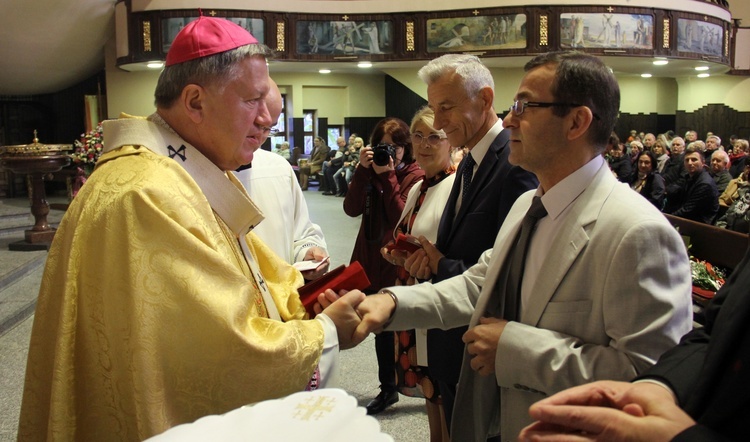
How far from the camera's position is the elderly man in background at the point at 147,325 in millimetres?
1399

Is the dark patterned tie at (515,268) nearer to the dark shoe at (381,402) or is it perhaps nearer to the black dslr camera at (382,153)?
the dark shoe at (381,402)

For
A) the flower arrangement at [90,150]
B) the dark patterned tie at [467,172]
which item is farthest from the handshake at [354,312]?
the flower arrangement at [90,150]

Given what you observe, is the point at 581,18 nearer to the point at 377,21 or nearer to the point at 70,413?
the point at 377,21

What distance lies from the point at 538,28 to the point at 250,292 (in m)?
13.3

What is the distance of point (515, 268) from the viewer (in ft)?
5.63

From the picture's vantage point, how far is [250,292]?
1517mm

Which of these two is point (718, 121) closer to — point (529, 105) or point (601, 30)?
point (601, 30)

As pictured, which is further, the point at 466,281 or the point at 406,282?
the point at 406,282

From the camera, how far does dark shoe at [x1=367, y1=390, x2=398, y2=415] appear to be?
3643 millimetres

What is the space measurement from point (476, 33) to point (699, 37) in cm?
550

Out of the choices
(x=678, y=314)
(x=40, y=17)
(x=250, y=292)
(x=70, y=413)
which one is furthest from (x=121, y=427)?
(x=40, y=17)

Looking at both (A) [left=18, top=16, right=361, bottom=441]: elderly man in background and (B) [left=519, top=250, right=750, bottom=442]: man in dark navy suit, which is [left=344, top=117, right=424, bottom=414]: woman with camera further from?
(B) [left=519, top=250, right=750, bottom=442]: man in dark navy suit

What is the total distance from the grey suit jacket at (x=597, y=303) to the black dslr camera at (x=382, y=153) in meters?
2.22

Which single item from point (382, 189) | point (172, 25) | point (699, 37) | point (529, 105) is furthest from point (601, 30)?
point (529, 105)
